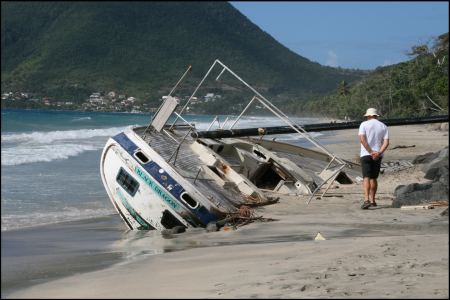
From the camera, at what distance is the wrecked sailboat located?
11500 millimetres

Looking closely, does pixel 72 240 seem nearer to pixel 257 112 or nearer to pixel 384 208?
pixel 384 208

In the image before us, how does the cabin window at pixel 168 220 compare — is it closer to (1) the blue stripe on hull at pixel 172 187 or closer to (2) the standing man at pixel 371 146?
(1) the blue stripe on hull at pixel 172 187

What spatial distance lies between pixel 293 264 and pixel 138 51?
317 ft

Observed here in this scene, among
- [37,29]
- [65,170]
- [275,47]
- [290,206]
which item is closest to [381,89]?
[37,29]

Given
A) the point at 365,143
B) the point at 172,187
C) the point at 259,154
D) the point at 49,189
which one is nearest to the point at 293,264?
the point at 172,187

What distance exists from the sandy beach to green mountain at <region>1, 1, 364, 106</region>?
336 inches

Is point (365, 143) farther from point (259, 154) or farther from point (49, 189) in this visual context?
point (49, 189)

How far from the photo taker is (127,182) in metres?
12.1

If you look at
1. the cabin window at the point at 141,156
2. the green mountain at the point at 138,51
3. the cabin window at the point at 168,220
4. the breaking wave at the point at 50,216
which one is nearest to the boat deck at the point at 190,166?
the cabin window at the point at 141,156

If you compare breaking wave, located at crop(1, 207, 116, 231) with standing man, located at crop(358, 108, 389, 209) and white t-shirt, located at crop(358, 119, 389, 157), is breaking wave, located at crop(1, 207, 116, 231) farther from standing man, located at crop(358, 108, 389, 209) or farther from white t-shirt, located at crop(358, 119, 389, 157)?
white t-shirt, located at crop(358, 119, 389, 157)

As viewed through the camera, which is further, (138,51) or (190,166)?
(138,51)

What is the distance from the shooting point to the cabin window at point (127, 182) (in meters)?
11.9

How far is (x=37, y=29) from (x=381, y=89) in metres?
52.0

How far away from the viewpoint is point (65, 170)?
2084cm
